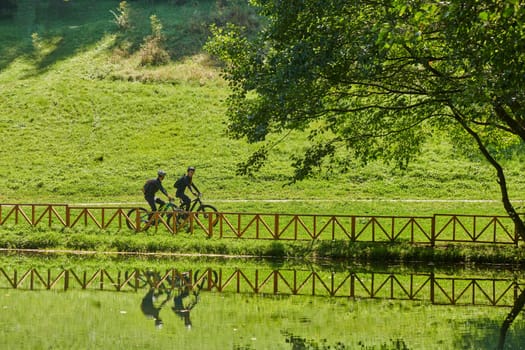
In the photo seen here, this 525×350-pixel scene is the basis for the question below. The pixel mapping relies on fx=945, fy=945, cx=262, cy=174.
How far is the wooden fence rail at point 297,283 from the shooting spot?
75.8 ft

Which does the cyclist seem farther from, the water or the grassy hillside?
the water

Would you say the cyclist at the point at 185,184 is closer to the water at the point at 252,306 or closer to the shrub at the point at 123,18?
the water at the point at 252,306

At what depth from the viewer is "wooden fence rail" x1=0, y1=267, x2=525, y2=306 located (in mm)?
23109

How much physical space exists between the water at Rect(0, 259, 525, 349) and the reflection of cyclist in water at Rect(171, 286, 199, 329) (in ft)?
0.08

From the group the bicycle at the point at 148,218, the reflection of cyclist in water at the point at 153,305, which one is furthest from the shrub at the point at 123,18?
the reflection of cyclist in water at the point at 153,305

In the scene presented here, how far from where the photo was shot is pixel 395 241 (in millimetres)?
31422

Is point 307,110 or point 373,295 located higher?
point 307,110

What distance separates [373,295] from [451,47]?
6696mm

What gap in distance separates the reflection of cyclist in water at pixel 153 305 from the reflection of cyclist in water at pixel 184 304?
288mm

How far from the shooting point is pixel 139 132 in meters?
54.0

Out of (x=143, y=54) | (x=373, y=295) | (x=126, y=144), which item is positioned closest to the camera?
(x=373, y=295)

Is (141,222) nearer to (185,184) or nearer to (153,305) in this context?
(185,184)

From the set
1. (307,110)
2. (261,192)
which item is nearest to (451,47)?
(307,110)

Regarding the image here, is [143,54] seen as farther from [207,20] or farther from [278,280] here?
[278,280]
